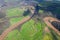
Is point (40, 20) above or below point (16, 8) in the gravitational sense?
below

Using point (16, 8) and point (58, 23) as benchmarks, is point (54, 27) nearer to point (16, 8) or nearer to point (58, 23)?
point (58, 23)

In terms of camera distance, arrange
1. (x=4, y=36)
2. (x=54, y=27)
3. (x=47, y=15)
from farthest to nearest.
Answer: (x=47, y=15)
(x=54, y=27)
(x=4, y=36)

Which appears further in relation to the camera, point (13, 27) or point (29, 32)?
point (13, 27)

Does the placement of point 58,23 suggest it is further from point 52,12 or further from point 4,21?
point 4,21

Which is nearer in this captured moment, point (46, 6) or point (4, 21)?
point (4, 21)

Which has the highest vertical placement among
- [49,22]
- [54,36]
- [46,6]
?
[46,6]

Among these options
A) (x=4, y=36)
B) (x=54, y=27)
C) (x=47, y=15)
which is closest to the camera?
(x=4, y=36)

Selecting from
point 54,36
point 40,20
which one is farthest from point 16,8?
point 54,36

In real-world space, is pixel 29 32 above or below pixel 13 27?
below

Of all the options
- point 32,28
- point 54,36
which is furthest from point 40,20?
point 54,36
